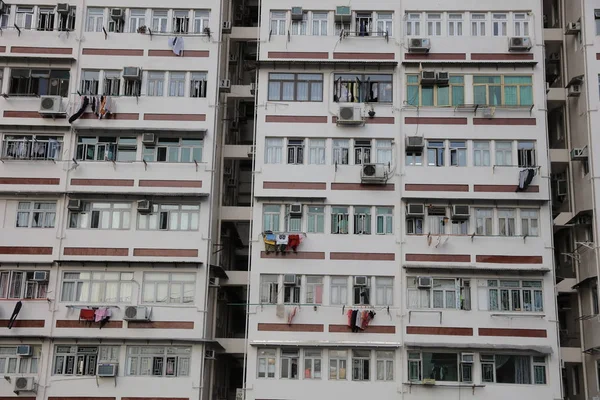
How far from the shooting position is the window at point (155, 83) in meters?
23.4

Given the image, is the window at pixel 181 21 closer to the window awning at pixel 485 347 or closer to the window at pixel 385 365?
the window at pixel 385 365

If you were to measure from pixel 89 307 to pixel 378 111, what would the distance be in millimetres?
9374

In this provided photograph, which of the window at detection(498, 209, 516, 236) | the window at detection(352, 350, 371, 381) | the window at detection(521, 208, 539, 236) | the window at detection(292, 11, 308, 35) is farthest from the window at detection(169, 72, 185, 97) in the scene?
the window at detection(521, 208, 539, 236)

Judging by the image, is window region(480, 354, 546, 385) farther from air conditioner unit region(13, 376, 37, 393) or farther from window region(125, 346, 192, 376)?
air conditioner unit region(13, 376, 37, 393)

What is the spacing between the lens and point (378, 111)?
23.2 meters

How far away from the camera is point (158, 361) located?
21.6m

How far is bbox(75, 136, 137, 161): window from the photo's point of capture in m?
23.0

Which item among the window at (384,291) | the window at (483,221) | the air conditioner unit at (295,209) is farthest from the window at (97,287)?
the window at (483,221)

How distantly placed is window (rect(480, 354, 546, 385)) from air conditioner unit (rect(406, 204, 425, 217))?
4.01m

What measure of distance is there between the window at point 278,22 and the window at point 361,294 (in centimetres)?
753

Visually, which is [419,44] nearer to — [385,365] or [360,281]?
[360,281]

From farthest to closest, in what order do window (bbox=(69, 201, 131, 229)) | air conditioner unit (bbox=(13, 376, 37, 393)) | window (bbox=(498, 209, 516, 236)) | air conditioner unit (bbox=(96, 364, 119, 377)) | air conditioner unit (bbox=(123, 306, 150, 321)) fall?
window (bbox=(69, 201, 131, 229))
window (bbox=(498, 209, 516, 236))
air conditioner unit (bbox=(123, 306, 150, 321))
air conditioner unit (bbox=(96, 364, 119, 377))
air conditioner unit (bbox=(13, 376, 37, 393))

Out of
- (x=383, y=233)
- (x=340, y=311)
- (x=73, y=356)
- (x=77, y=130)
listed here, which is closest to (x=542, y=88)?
(x=383, y=233)

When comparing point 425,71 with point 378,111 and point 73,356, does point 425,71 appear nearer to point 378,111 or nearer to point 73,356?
point 378,111
